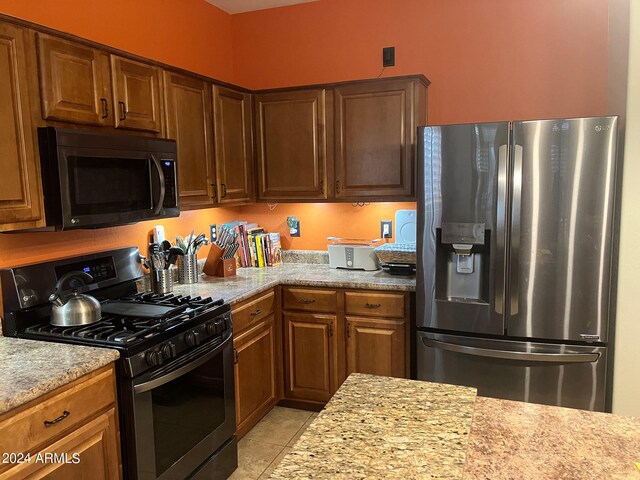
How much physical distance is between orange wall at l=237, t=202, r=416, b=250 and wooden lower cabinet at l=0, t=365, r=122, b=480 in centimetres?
208

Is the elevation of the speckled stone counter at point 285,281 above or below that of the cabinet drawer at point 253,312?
above

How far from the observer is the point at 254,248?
11.9 ft

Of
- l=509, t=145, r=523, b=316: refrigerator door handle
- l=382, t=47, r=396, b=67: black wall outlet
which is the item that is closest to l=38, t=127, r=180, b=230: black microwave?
l=382, t=47, r=396, b=67: black wall outlet

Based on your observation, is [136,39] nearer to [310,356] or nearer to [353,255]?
[353,255]

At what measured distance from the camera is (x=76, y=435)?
1704 millimetres

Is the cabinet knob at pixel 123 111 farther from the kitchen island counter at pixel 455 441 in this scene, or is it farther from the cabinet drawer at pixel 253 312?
the kitchen island counter at pixel 455 441

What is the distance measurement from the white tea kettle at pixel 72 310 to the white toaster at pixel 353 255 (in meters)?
1.67

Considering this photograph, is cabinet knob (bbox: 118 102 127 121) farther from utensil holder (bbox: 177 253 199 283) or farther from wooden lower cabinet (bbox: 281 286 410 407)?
wooden lower cabinet (bbox: 281 286 410 407)

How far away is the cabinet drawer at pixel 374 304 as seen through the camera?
9.66 feet

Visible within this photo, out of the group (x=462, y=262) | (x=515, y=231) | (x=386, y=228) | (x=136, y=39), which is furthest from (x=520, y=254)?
(x=136, y=39)

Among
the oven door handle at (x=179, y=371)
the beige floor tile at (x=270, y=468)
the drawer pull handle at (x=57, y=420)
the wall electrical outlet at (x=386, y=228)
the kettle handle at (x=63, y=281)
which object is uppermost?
the wall electrical outlet at (x=386, y=228)

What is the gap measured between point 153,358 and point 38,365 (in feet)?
1.34

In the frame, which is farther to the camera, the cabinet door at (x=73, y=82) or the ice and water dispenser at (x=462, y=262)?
the ice and water dispenser at (x=462, y=262)

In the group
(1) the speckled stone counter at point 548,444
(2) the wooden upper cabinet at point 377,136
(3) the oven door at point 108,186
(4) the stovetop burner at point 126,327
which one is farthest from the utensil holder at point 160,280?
(1) the speckled stone counter at point 548,444
